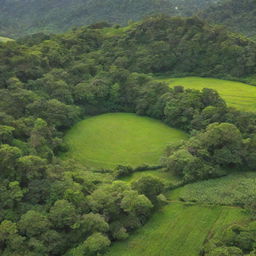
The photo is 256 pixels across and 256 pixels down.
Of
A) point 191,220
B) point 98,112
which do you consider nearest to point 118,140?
point 98,112

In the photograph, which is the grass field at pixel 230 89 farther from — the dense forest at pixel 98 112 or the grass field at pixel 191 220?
the grass field at pixel 191 220

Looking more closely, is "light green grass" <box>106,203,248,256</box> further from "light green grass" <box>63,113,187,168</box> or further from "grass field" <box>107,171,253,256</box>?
"light green grass" <box>63,113,187,168</box>

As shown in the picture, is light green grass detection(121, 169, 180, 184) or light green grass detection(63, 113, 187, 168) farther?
light green grass detection(63, 113, 187, 168)

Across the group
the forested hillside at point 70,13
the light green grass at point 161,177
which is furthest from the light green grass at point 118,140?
the forested hillside at point 70,13

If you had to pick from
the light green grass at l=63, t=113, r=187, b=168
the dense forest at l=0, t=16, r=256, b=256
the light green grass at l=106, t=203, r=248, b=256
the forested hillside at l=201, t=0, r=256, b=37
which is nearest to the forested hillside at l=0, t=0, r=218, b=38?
the forested hillside at l=201, t=0, r=256, b=37

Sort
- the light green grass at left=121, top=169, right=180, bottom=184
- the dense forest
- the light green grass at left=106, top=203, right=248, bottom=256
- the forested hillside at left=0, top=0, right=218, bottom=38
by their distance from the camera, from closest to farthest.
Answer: the light green grass at left=106, top=203, right=248, bottom=256
the dense forest
the light green grass at left=121, top=169, right=180, bottom=184
the forested hillside at left=0, top=0, right=218, bottom=38

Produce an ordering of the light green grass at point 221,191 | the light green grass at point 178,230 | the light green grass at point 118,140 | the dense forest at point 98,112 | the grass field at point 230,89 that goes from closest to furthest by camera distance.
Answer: the light green grass at point 178,230
the dense forest at point 98,112
the light green grass at point 221,191
the light green grass at point 118,140
the grass field at point 230,89
